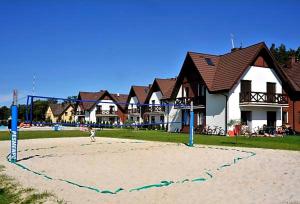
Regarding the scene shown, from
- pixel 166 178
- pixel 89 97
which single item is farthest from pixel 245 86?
pixel 89 97

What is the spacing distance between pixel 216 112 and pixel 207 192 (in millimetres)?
24196

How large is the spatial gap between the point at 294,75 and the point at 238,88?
811 cm

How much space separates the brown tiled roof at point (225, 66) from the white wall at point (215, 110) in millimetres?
882

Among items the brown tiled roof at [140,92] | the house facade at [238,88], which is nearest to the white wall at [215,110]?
the house facade at [238,88]

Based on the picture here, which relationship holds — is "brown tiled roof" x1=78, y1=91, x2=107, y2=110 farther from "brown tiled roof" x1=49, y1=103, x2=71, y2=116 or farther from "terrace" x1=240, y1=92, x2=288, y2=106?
"terrace" x1=240, y1=92, x2=288, y2=106

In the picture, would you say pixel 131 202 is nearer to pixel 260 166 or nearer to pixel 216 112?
pixel 260 166

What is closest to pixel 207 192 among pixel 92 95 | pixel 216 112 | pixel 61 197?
pixel 61 197

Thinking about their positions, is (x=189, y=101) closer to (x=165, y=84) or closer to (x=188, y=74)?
(x=188, y=74)

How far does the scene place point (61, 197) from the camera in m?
6.64

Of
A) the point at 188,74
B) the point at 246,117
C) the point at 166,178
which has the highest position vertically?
the point at 188,74

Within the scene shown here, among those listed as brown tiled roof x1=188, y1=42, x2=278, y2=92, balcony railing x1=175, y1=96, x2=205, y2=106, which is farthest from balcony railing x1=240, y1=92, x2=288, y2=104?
balcony railing x1=175, y1=96, x2=205, y2=106

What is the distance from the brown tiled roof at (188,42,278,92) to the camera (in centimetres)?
2984

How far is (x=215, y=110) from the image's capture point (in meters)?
30.9

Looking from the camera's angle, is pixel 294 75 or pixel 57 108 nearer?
pixel 294 75
